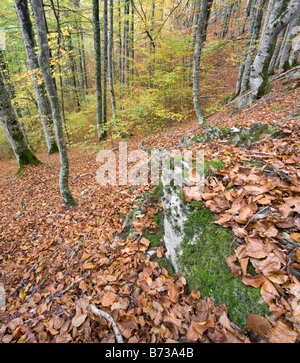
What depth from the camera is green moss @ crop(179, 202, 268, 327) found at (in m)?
1.29

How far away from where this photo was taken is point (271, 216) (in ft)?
4.99

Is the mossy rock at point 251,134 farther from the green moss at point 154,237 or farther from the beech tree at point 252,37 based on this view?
the beech tree at point 252,37

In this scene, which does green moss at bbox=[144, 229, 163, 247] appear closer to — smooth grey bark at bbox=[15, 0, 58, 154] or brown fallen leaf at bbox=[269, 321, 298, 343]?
brown fallen leaf at bbox=[269, 321, 298, 343]

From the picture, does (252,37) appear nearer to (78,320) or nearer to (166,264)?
(166,264)

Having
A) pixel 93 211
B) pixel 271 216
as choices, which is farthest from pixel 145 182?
pixel 271 216

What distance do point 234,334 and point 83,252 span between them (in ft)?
8.13

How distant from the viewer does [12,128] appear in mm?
6895

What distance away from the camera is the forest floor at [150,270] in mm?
1283

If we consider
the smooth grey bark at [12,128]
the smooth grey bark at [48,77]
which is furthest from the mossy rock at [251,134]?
Answer: the smooth grey bark at [12,128]

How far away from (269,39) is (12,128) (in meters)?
10.0

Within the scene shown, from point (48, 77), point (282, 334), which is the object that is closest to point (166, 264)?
point (282, 334)

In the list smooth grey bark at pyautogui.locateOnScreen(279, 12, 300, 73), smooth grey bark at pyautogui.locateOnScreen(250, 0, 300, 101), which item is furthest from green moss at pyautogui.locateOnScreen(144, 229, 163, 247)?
smooth grey bark at pyautogui.locateOnScreen(279, 12, 300, 73)

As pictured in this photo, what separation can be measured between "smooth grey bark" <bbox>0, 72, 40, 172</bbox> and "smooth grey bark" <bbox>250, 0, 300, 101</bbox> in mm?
9583

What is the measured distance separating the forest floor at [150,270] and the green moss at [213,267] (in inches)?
2.7
